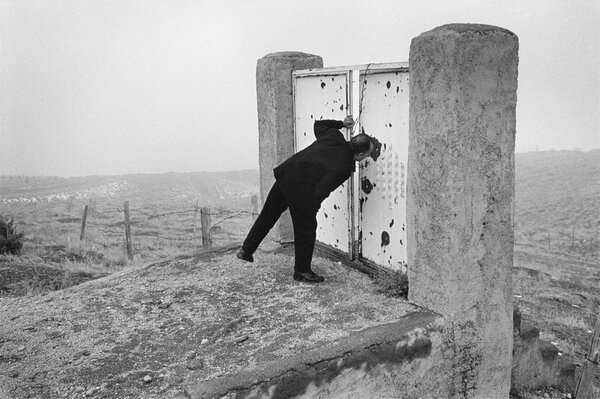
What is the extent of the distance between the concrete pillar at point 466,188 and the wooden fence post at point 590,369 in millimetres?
1050

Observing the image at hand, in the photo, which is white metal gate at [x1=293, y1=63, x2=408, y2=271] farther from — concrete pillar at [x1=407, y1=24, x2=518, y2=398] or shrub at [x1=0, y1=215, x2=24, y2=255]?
shrub at [x1=0, y1=215, x2=24, y2=255]

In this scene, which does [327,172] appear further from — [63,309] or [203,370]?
[63,309]

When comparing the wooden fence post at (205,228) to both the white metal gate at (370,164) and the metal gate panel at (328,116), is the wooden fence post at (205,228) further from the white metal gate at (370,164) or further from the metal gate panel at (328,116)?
the white metal gate at (370,164)

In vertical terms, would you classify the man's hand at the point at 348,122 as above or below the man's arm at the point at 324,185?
above

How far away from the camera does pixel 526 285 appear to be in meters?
12.0

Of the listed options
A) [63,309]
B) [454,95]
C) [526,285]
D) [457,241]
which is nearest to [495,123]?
[454,95]

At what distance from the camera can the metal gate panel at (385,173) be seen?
4.81 meters

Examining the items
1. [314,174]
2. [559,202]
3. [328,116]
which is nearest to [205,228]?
[328,116]

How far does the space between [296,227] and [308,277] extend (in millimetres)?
536

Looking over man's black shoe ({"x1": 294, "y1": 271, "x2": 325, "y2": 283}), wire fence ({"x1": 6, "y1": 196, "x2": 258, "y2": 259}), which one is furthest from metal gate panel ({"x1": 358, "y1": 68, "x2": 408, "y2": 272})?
wire fence ({"x1": 6, "y1": 196, "x2": 258, "y2": 259})

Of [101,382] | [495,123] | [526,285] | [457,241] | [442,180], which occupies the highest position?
[495,123]

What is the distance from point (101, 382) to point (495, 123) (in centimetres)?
341

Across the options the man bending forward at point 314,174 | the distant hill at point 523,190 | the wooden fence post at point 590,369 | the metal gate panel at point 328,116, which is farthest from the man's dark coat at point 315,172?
the distant hill at point 523,190

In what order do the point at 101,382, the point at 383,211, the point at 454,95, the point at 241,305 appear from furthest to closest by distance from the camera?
the point at 383,211 < the point at 241,305 < the point at 454,95 < the point at 101,382
